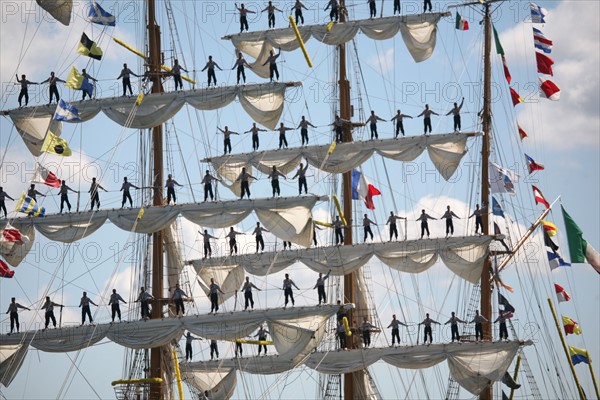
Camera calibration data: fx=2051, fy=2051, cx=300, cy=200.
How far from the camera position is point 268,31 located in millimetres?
86062

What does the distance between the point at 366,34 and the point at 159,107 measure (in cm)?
976

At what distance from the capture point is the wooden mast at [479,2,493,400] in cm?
8312

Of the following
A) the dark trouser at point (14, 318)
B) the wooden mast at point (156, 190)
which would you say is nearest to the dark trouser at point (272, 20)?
the wooden mast at point (156, 190)

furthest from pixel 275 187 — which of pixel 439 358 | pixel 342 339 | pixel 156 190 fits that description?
pixel 439 358

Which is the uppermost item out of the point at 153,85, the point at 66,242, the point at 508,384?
the point at 153,85

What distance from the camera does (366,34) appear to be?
3366 inches

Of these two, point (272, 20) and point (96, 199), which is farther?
point (272, 20)

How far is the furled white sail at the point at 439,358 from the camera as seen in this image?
81.6m

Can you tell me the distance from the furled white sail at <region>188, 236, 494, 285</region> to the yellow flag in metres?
9.42

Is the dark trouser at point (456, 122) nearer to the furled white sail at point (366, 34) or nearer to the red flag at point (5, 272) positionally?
the furled white sail at point (366, 34)

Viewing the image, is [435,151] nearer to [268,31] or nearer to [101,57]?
[268,31]

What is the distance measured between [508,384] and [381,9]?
1649cm

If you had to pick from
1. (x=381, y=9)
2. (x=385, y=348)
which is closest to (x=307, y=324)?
(x=385, y=348)

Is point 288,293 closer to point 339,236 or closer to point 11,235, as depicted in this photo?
point 339,236
